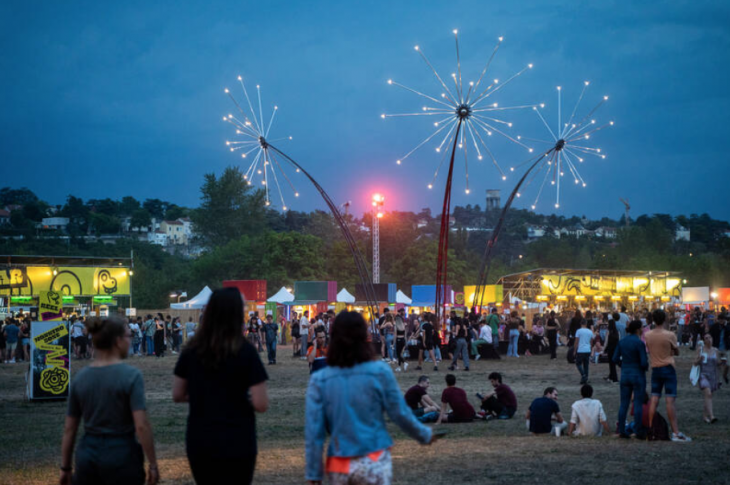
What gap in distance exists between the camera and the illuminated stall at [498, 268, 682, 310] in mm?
50812

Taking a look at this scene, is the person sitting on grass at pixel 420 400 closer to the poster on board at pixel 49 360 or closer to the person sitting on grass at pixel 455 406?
the person sitting on grass at pixel 455 406

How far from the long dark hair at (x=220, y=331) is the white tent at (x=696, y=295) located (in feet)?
174

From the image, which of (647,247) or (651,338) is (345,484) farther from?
(647,247)

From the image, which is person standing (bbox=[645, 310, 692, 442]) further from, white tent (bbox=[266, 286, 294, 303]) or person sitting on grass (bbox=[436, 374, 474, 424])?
white tent (bbox=[266, 286, 294, 303])

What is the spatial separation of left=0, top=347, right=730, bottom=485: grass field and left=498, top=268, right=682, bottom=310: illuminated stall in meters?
34.7

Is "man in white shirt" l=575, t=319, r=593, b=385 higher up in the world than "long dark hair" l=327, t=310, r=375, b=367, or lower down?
lower down

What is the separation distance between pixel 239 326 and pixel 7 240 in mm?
106858

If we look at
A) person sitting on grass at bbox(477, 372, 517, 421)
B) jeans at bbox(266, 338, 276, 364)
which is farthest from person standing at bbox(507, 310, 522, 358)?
person sitting on grass at bbox(477, 372, 517, 421)

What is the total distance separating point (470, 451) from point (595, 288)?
4431cm

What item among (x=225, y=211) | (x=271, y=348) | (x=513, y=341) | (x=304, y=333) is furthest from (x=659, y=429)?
(x=225, y=211)

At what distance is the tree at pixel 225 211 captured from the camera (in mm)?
95812

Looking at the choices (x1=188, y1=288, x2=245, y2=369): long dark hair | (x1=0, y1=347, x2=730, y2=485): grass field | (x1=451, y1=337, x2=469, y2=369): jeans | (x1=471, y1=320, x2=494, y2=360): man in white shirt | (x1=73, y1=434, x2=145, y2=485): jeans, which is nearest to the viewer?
(x1=188, y1=288, x2=245, y2=369): long dark hair

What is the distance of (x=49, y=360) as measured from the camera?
1566cm

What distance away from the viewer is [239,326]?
4.17 metres
